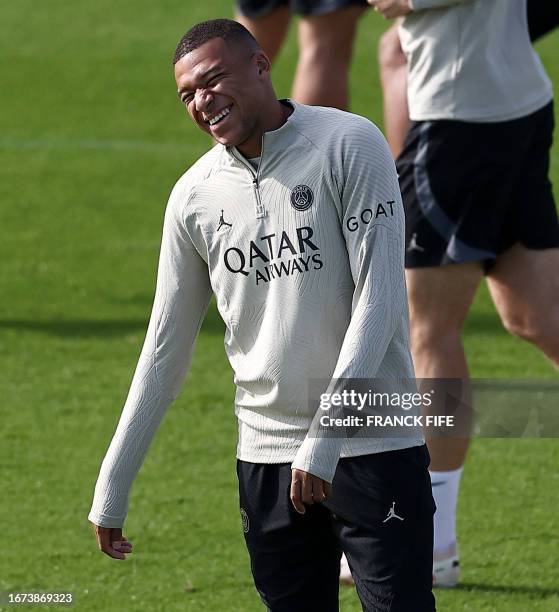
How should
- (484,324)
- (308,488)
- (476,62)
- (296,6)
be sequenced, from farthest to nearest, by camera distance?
(296,6) → (484,324) → (476,62) → (308,488)

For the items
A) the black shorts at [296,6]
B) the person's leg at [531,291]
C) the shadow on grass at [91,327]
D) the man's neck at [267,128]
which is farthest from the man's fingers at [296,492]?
the black shorts at [296,6]

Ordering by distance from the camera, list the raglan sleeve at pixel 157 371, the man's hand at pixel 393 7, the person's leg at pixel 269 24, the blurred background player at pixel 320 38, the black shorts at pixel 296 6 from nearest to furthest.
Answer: the raglan sleeve at pixel 157 371, the man's hand at pixel 393 7, the black shorts at pixel 296 6, the blurred background player at pixel 320 38, the person's leg at pixel 269 24

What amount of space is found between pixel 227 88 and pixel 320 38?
4609 mm

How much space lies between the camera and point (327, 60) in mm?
7430

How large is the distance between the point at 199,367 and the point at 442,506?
2307mm

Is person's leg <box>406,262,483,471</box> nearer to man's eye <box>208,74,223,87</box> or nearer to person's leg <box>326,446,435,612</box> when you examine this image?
person's leg <box>326,446,435,612</box>

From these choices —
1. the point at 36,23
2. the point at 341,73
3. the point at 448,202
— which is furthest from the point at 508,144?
the point at 36,23

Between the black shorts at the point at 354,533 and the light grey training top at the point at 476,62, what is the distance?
4.75 ft

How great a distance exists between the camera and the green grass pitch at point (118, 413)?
4.43 meters

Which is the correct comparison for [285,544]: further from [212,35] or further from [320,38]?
[320,38]

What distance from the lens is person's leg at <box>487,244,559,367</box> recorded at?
13.9 ft

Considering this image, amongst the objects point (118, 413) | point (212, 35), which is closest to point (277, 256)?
point (212, 35)

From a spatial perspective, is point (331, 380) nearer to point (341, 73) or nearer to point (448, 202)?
point (448, 202)

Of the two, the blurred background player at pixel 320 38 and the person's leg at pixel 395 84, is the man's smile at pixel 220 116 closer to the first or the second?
the person's leg at pixel 395 84
